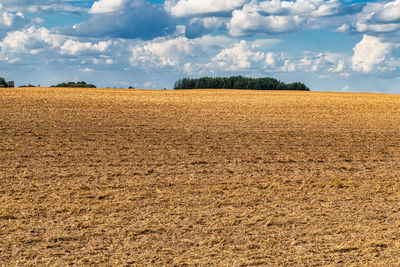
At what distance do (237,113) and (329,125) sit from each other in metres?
6.49

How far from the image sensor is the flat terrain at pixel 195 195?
7.51 metres

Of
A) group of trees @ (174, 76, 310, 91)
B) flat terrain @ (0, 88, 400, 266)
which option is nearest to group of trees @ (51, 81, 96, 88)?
group of trees @ (174, 76, 310, 91)

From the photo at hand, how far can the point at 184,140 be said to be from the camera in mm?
19141

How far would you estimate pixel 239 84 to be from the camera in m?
93.8

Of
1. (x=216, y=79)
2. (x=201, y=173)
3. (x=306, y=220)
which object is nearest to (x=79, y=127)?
(x=201, y=173)

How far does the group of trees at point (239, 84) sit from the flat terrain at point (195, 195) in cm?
6753

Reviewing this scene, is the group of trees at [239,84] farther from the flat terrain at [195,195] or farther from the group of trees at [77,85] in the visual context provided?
the flat terrain at [195,195]

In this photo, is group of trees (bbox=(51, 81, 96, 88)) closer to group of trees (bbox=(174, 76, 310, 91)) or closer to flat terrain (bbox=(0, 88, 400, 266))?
group of trees (bbox=(174, 76, 310, 91))

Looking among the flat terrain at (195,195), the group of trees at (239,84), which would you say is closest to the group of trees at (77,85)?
the group of trees at (239,84)

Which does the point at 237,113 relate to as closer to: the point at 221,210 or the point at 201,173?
the point at 201,173

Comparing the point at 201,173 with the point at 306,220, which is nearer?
the point at 306,220

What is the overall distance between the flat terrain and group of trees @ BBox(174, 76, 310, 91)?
67.5 metres

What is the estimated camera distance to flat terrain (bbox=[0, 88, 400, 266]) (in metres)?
7.51

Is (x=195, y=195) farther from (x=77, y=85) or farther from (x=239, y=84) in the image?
(x=239, y=84)
